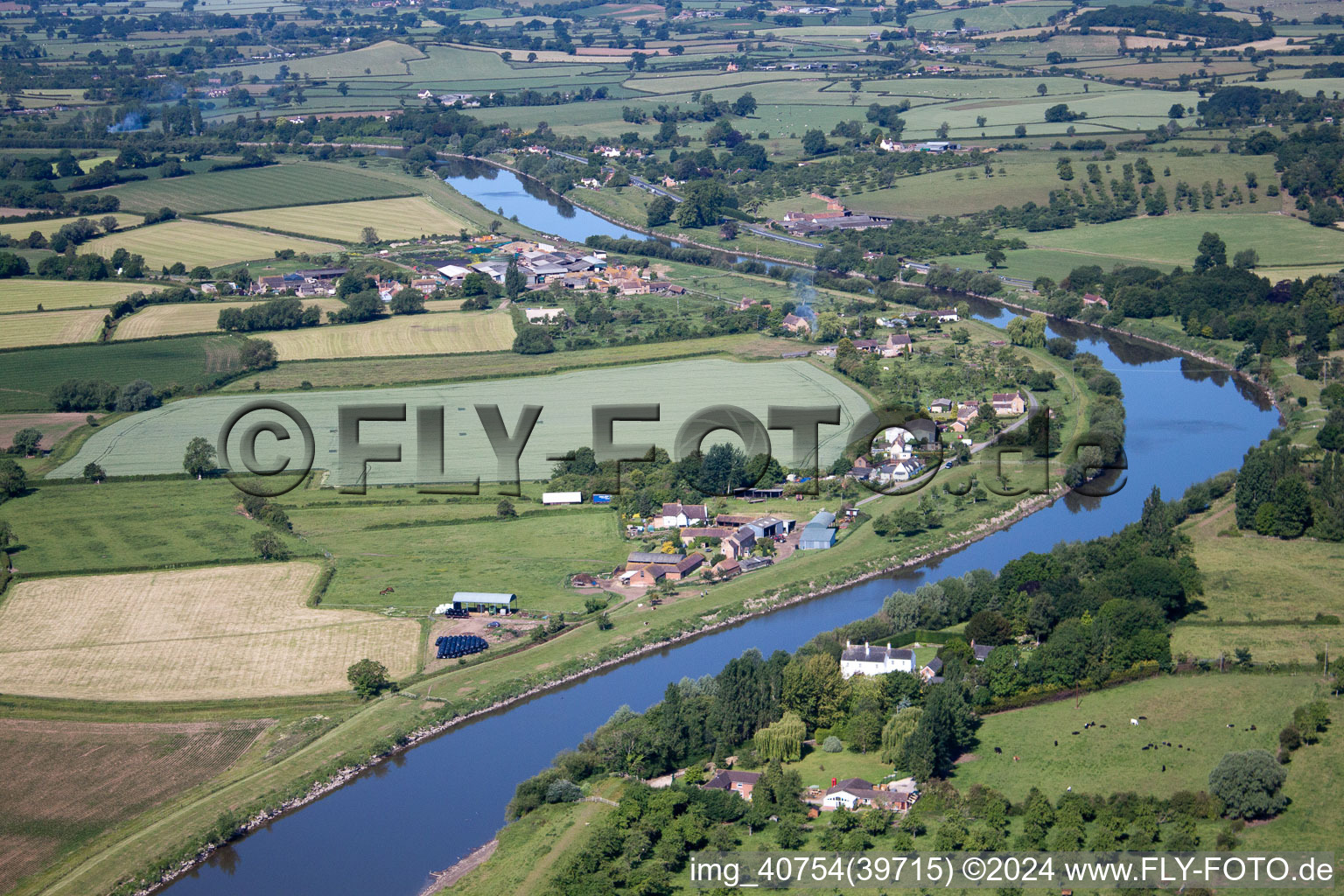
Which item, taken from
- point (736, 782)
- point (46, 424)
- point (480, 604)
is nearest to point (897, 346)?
point (480, 604)

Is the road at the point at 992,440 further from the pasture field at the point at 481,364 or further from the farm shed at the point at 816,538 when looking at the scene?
the pasture field at the point at 481,364

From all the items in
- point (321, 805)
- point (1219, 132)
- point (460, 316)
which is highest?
point (1219, 132)

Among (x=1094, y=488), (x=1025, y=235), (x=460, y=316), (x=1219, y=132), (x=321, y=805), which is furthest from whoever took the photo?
(x=1219, y=132)

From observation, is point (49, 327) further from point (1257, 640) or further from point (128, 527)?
point (1257, 640)

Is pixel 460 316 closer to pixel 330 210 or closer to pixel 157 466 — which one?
pixel 157 466

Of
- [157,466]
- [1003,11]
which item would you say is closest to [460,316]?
[157,466]

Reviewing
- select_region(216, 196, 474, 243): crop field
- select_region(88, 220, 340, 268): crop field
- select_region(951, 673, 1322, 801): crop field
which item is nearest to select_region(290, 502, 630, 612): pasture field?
select_region(951, 673, 1322, 801): crop field
